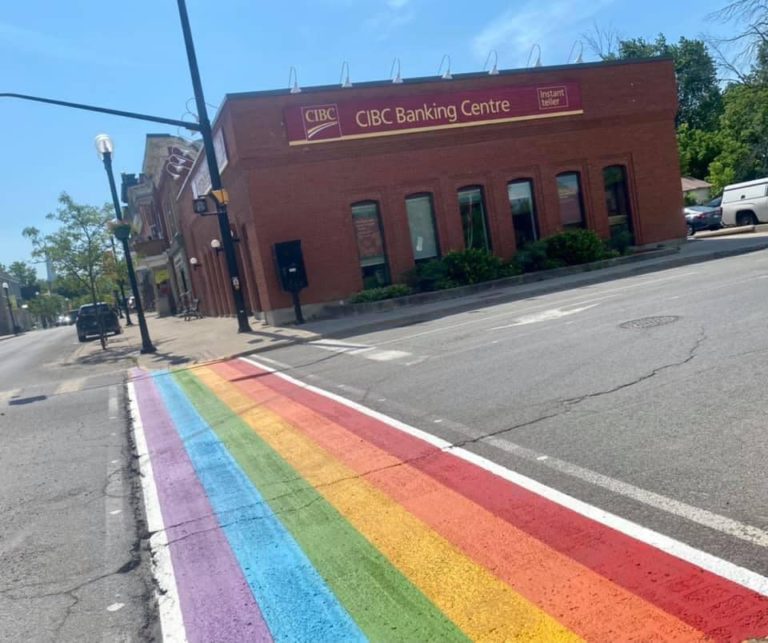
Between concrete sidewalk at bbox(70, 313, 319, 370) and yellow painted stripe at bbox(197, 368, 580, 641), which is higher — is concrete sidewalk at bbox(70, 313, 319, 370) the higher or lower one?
the higher one

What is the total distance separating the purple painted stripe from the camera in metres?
3.51

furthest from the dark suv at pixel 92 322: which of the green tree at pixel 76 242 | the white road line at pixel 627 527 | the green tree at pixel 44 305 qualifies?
the green tree at pixel 44 305

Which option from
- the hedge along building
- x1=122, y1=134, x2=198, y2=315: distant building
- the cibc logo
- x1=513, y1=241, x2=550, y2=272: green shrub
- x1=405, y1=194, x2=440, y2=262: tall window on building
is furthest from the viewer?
x1=122, y1=134, x2=198, y2=315: distant building

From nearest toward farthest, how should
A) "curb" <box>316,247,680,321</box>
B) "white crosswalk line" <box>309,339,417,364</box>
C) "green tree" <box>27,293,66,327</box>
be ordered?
1. "white crosswalk line" <box>309,339,417,364</box>
2. "curb" <box>316,247,680,321</box>
3. "green tree" <box>27,293,66,327</box>

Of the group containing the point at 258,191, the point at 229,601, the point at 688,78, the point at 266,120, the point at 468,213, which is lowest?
the point at 229,601

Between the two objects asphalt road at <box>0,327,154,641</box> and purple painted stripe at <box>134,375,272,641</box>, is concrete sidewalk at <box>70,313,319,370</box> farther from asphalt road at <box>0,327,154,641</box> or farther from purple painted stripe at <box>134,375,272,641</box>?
purple painted stripe at <box>134,375,272,641</box>

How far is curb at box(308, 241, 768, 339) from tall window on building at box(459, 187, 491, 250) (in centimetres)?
278

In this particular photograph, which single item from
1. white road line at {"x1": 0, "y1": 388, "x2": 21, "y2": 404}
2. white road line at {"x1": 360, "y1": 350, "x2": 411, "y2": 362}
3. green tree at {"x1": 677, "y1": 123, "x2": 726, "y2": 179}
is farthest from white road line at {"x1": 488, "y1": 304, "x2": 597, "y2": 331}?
green tree at {"x1": 677, "y1": 123, "x2": 726, "y2": 179}

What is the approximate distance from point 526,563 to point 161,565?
2282 millimetres

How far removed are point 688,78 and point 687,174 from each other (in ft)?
49.5

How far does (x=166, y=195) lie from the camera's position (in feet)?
133

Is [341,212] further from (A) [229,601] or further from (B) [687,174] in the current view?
(B) [687,174]

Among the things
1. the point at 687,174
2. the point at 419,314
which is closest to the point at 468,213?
the point at 419,314

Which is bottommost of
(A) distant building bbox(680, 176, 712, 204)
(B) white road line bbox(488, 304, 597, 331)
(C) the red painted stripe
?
(C) the red painted stripe
